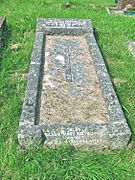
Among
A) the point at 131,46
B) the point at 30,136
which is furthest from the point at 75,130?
the point at 131,46

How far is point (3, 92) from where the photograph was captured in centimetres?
408

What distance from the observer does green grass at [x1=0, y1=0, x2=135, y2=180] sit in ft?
9.64

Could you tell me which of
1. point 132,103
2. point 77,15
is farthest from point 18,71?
point 77,15

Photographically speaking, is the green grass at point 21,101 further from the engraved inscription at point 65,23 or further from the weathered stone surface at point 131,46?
the engraved inscription at point 65,23

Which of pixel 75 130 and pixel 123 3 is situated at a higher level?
pixel 75 130

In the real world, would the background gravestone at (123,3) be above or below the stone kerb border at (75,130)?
below

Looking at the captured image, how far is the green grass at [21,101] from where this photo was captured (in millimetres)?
2939

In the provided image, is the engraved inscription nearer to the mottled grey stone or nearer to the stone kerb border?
the stone kerb border

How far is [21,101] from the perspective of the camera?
3936 millimetres

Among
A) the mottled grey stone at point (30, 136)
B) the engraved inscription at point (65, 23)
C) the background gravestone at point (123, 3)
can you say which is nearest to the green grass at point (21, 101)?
the mottled grey stone at point (30, 136)

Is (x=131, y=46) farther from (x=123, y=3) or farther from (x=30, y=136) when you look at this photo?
(x=123, y=3)

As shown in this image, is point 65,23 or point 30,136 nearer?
point 30,136

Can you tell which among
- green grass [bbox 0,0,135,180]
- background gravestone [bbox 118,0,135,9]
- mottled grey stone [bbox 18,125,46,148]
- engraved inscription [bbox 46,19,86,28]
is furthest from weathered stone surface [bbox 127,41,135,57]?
background gravestone [bbox 118,0,135,9]

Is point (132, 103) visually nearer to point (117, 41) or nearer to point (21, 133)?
point (21, 133)
